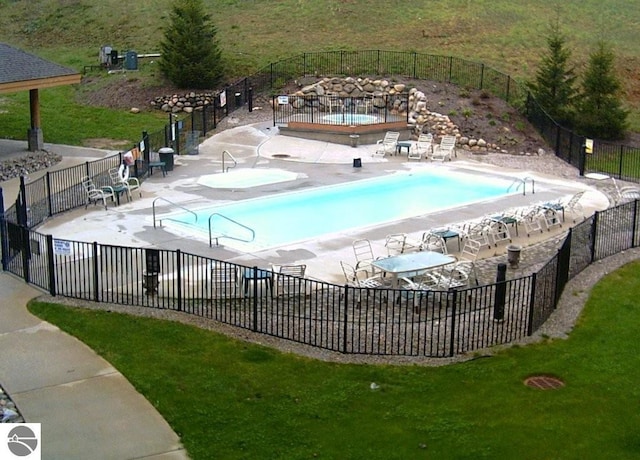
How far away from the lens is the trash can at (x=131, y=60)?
46125 mm

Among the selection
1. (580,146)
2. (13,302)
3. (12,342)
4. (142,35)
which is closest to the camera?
(12,342)

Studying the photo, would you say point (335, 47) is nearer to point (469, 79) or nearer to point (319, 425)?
point (469, 79)

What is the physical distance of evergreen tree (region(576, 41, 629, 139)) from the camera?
125 ft

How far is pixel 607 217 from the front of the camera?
23.0m

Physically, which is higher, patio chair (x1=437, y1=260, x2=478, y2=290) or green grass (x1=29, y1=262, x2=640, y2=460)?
patio chair (x1=437, y1=260, x2=478, y2=290)

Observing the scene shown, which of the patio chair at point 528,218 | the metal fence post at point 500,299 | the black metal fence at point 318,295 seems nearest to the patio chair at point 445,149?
the patio chair at point 528,218

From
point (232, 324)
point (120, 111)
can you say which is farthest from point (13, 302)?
point (120, 111)

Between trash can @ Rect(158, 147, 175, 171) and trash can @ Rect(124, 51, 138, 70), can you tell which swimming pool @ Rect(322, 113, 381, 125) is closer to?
trash can @ Rect(158, 147, 175, 171)

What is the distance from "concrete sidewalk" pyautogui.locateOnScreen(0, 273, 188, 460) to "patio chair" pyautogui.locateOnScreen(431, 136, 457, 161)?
805 inches

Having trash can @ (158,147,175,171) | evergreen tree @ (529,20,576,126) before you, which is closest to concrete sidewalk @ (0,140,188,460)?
trash can @ (158,147,175,171)

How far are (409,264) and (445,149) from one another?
55.8 feet

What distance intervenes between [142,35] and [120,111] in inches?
462

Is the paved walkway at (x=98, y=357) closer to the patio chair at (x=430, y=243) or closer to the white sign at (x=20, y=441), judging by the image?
the white sign at (x=20, y=441)

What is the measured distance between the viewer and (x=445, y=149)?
3384cm
